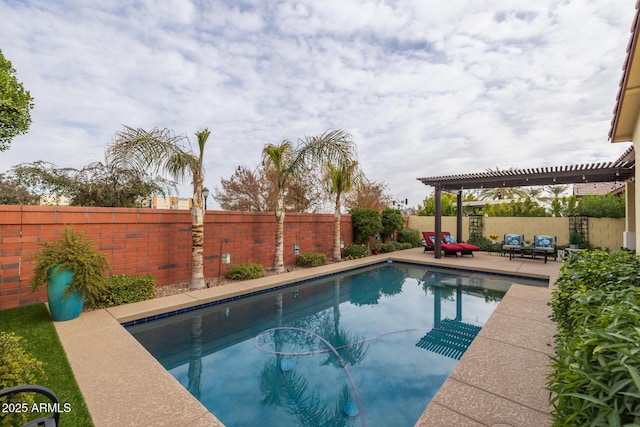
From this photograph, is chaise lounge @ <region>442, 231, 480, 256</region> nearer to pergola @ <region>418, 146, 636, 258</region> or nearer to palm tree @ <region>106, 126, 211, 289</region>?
pergola @ <region>418, 146, 636, 258</region>

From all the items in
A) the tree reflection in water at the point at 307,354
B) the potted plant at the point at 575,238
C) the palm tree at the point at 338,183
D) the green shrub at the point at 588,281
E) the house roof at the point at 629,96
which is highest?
the house roof at the point at 629,96

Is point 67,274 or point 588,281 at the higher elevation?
point 588,281

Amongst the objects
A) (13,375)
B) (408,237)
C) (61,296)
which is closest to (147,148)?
(61,296)

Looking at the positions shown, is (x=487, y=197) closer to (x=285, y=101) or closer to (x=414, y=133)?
(x=414, y=133)

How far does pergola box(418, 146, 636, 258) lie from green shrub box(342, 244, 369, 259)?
3134mm

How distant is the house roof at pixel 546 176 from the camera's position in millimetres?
8773

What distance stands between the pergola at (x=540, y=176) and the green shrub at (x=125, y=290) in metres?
10.5

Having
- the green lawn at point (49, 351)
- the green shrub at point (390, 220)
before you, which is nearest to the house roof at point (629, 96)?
the green lawn at point (49, 351)

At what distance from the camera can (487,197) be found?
23281 millimetres

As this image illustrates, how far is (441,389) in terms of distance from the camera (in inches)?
111

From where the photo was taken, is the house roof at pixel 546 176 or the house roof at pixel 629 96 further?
the house roof at pixel 546 176

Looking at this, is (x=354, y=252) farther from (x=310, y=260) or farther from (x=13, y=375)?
(x=13, y=375)

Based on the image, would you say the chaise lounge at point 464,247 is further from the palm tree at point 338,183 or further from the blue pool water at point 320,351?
the palm tree at point 338,183

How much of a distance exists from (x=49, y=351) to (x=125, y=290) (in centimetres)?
205
